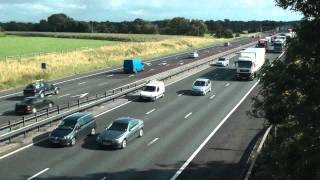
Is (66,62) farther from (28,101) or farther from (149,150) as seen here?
(149,150)

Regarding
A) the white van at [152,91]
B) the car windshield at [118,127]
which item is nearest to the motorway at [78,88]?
the white van at [152,91]

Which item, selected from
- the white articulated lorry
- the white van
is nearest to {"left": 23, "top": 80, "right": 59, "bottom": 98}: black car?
the white van

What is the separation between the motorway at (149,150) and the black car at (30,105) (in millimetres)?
5367

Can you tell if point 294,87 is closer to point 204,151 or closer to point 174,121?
point 204,151

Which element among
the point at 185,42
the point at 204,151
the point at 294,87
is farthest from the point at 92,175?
the point at 185,42

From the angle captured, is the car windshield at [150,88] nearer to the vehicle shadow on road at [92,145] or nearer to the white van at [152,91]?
the white van at [152,91]

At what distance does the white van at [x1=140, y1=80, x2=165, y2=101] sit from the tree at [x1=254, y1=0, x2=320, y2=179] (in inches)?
1221

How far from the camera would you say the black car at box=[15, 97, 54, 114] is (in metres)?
39.9

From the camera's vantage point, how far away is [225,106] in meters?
45.6

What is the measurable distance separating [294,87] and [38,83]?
3799cm

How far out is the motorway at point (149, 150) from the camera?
25.0 m

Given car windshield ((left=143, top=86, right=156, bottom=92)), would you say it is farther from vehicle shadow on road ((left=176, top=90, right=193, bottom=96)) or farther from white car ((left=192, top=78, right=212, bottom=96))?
white car ((left=192, top=78, right=212, bottom=96))

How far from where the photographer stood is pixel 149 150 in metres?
29.8

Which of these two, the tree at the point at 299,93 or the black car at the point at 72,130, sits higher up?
the tree at the point at 299,93
